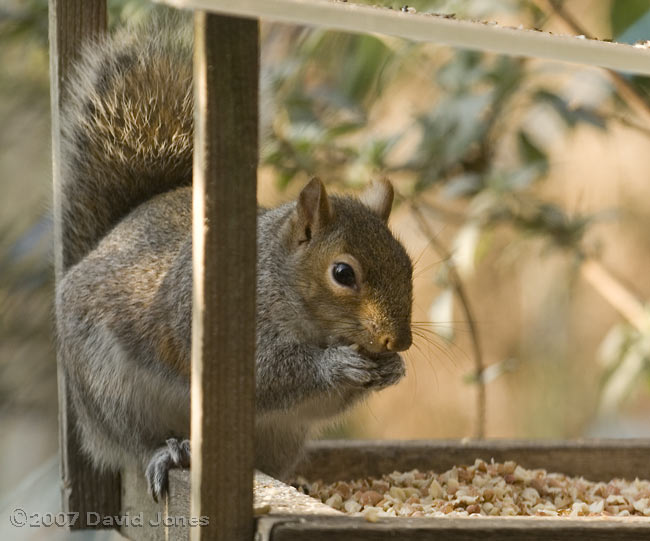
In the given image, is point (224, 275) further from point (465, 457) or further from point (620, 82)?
point (620, 82)

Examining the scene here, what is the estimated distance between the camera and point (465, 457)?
156 cm

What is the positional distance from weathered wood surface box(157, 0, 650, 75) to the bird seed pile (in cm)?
53

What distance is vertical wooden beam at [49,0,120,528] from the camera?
60.8 inches

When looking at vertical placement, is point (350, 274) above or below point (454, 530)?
above

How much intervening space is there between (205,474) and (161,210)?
59cm

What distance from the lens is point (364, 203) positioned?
4.85ft

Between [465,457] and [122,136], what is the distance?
2.22 ft

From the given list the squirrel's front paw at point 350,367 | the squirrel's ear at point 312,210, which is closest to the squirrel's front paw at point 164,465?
the squirrel's front paw at point 350,367

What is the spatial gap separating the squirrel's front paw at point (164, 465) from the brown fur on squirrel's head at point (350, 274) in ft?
0.73

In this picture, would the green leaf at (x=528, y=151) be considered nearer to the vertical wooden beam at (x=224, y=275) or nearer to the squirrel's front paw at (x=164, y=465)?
the squirrel's front paw at (x=164, y=465)

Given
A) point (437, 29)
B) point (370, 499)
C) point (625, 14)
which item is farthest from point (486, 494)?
point (625, 14)

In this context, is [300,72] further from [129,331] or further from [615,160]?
[615,160]

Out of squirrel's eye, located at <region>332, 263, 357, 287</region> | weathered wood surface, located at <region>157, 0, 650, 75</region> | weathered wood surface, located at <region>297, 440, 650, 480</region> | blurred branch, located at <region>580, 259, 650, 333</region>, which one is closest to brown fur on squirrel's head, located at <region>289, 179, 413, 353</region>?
squirrel's eye, located at <region>332, 263, 357, 287</region>

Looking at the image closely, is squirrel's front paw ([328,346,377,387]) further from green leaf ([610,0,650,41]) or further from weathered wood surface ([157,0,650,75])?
green leaf ([610,0,650,41])
